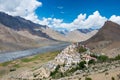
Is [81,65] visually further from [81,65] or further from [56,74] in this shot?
[56,74]

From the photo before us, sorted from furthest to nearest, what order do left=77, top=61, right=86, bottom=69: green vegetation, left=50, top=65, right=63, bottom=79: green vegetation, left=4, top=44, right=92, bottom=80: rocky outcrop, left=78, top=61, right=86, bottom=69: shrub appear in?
1. left=4, top=44, right=92, bottom=80: rocky outcrop
2. left=78, top=61, right=86, bottom=69: shrub
3. left=77, top=61, right=86, bottom=69: green vegetation
4. left=50, top=65, right=63, bottom=79: green vegetation

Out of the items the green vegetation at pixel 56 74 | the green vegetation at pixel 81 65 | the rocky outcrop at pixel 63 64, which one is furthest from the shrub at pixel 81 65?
the green vegetation at pixel 56 74

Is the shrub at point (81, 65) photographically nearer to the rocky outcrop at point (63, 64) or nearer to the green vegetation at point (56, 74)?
the rocky outcrop at point (63, 64)

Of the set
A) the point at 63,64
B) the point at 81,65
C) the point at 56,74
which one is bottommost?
the point at 56,74

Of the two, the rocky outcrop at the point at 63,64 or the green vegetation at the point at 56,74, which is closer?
the green vegetation at the point at 56,74


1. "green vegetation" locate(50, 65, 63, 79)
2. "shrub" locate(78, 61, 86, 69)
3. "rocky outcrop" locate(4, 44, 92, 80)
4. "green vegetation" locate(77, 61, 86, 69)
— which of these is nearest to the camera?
"green vegetation" locate(50, 65, 63, 79)

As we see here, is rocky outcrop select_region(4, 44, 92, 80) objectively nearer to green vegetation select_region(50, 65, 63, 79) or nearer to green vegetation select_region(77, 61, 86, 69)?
green vegetation select_region(50, 65, 63, 79)

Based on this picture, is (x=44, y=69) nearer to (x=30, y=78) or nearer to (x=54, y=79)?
(x=30, y=78)

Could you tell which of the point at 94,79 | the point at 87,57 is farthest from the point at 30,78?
the point at 94,79

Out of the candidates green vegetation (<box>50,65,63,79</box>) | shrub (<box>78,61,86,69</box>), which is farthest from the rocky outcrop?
shrub (<box>78,61,86,69</box>)

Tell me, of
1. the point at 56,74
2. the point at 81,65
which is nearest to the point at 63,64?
the point at 81,65

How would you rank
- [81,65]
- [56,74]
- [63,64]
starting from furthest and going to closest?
[63,64]
[81,65]
[56,74]
